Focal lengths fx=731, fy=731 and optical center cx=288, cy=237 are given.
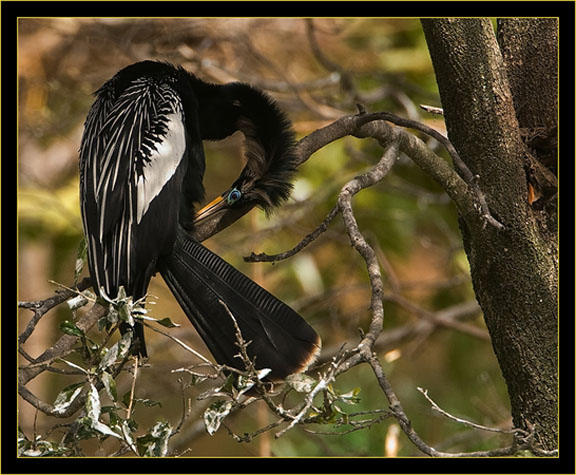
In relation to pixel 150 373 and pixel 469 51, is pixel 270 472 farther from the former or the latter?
pixel 150 373

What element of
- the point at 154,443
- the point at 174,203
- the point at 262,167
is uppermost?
the point at 262,167

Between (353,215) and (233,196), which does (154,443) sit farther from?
(233,196)

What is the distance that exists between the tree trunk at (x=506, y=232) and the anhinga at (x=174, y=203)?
0.46 meters

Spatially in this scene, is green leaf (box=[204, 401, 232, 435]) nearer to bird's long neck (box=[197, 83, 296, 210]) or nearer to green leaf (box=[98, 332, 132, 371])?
green leaf (box=[98, 332, 132, 371])

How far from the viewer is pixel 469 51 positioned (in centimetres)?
171

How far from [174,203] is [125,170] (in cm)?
16

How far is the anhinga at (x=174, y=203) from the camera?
68.8 inches

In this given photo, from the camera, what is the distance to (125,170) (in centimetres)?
186

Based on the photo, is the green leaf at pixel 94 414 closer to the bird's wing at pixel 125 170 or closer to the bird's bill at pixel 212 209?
the bird's wing at pixel 125 170

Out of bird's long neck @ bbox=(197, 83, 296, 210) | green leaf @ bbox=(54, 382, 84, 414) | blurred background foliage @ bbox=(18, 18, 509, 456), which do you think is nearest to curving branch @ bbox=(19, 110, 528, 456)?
green leaf @ bbox=(54, 382, 84, 414)

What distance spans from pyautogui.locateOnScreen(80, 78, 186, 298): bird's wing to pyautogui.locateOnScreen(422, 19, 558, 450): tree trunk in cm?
74

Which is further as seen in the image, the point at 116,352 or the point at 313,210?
the point at 313,210

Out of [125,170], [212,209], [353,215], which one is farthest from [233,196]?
[353,215]

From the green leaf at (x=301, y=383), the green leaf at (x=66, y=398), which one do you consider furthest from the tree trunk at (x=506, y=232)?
the green leaf at (x=66, y=398)
